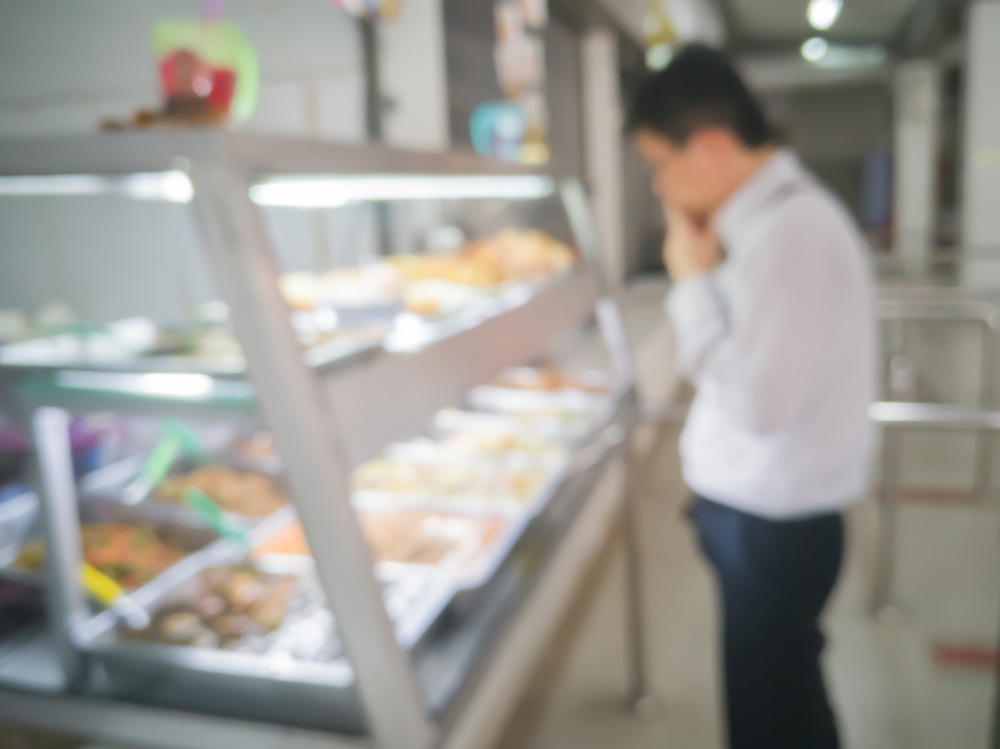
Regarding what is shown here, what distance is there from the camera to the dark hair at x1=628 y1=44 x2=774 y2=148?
1692 millimetres

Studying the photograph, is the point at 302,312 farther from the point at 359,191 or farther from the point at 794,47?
the point at 794,47

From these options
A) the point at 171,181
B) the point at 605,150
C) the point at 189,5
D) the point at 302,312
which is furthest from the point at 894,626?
the point at 605,150

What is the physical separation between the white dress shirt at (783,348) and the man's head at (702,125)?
53 millimetres

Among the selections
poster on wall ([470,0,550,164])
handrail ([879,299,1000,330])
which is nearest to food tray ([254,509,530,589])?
poster on wall ([470,0,550,164])

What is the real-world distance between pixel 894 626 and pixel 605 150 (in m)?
5.69

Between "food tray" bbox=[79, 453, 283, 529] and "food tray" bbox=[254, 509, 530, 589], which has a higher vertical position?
"food tray" bbox=[79, 453, 283, 529]

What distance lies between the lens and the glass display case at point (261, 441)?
1.10 metres

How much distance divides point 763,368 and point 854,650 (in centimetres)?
196

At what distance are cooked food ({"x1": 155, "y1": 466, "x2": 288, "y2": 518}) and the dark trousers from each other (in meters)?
1.10

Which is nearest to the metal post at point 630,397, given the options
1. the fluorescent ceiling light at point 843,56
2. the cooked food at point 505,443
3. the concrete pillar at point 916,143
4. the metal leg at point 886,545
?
the cooked food at point 505,443

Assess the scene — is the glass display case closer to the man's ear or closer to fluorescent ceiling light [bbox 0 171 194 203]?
fluorescent ceiling light [bbox 0 171 194 203]

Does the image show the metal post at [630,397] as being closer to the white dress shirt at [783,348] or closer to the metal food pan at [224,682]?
the white dress shirt at [783,348]

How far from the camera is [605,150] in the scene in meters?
7.76

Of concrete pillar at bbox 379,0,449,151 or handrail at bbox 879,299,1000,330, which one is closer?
concrete pillar at bbox 379,0,449,151
